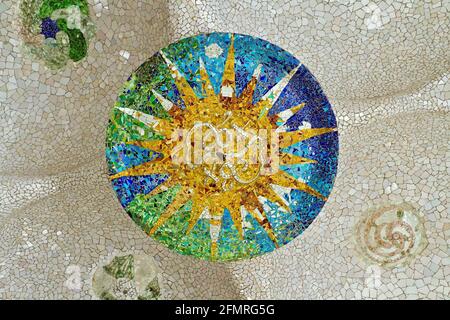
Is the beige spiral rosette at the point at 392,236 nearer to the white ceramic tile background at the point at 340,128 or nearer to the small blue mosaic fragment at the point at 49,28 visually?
the white ceramic tile background at the point at 340,128

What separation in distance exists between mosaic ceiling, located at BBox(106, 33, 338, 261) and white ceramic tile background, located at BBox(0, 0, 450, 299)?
0.09m

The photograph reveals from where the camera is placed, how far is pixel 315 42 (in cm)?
507

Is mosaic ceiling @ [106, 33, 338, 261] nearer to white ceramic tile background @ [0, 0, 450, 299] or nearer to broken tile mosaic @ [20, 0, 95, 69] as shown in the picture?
white ceramic tile background @ [0, 0, 450, 299]

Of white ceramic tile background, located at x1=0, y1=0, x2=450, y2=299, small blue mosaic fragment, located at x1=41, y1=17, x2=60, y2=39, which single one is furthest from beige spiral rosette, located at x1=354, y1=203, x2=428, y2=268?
small blue mosaic fragment, located at x1=41, y1=17, x2=60, y2=39

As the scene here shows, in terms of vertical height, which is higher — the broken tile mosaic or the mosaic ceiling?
the broken tile mosaic

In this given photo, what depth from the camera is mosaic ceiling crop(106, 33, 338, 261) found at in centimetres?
507

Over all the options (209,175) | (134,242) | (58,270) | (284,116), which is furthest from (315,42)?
(58,270)

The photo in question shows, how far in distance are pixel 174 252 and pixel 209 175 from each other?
0.62 m

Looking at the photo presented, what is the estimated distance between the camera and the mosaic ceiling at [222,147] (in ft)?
16.6

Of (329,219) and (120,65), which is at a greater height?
(120,65)

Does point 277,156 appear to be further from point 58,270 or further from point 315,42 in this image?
point 58,270

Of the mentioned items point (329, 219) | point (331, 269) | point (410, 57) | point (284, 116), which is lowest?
point (331, 269)

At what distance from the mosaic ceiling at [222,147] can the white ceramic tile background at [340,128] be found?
9 centimetres

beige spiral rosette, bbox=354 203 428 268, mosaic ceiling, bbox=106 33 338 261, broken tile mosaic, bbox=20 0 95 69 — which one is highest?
broken tile mosaic, bbox=20 0 95 69
